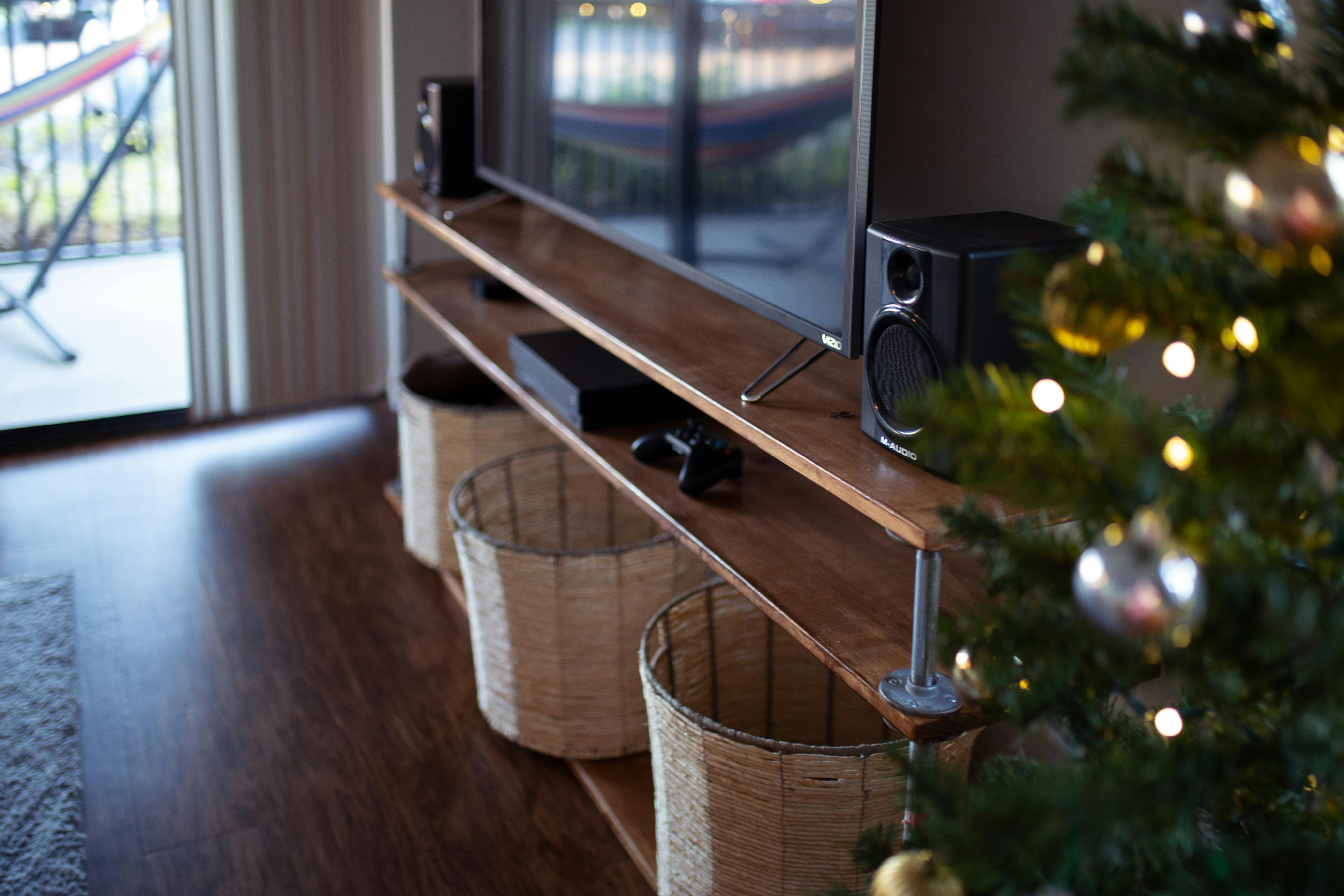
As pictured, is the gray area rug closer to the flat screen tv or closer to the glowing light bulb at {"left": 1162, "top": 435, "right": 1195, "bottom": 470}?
the flat screen tv

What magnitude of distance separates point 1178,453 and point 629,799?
4.73 feet

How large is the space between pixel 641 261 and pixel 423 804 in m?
0.99

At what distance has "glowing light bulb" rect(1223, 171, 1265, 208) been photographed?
45cm

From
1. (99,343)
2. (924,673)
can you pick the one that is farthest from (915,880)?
(99,343)

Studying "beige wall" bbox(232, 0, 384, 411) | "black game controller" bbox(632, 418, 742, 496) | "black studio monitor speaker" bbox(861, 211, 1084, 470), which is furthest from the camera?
"beige wall" bbox(232, 0, 384, 411)

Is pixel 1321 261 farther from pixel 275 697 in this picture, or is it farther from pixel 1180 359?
pixel 275 697

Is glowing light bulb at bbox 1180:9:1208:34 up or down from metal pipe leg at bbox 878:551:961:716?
up

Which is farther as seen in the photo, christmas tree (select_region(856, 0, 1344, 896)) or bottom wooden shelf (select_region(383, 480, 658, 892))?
bottom wooden shelf (select_region(383, 480, 658, 892))

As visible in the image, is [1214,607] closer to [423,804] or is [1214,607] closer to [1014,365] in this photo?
[1014,365]

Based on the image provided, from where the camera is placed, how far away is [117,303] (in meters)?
3.95

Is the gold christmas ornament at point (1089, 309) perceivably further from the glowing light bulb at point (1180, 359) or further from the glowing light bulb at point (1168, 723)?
the glowing light bulb at point (1168, 723)

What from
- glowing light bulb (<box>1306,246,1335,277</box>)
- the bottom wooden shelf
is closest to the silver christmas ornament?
glowing light bulb (<box>1306,246,1335,277</box>)

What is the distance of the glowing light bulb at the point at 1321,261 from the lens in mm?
455

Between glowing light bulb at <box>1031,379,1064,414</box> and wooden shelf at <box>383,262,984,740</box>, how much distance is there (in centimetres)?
57
